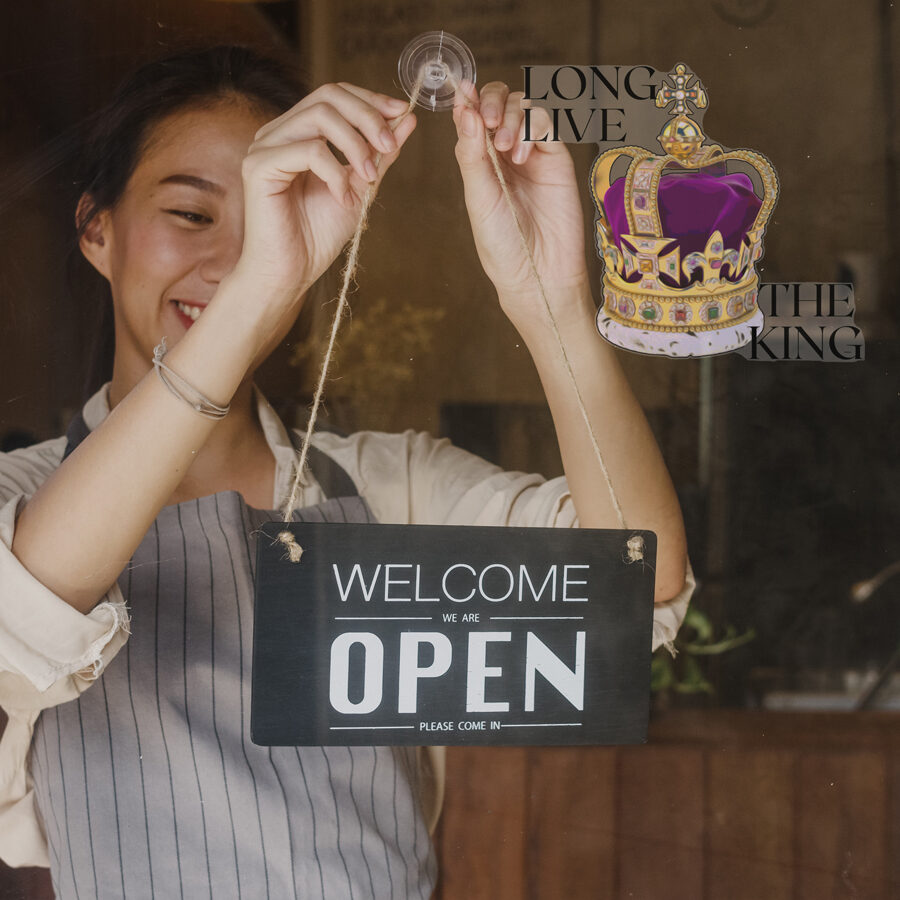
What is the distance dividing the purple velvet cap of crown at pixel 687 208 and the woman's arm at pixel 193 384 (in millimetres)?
280

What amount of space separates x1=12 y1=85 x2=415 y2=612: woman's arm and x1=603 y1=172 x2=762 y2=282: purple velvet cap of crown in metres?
0.28

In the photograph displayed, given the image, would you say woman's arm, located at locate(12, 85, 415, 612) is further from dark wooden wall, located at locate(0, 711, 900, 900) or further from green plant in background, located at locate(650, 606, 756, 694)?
green plant in background, located at locate(650, 606, 756, 694)

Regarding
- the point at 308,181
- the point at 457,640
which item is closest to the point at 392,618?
the point at 457,640

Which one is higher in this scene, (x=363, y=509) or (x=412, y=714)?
Result: (x=363, y=509)

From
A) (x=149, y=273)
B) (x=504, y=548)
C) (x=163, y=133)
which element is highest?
(x=163, y=133)

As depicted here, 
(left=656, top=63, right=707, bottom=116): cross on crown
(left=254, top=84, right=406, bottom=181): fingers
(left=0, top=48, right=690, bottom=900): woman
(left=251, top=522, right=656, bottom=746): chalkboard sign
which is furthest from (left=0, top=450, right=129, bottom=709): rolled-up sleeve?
(left=656, top=63, right=707, bottom=116): cross on crown

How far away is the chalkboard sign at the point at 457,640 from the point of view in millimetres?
915

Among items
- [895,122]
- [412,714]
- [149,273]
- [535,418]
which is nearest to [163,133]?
[149,273]

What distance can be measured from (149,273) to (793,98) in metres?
0.77

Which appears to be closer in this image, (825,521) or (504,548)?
(504,548)

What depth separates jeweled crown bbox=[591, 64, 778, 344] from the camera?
1.05 m

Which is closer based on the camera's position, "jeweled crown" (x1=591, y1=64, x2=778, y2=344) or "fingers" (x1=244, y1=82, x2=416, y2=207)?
"fingers" (x1=244, y1=82, x2=416, y2=207)

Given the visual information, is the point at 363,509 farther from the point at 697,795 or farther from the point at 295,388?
the point at 697,795

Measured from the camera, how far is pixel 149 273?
982 millimetres
